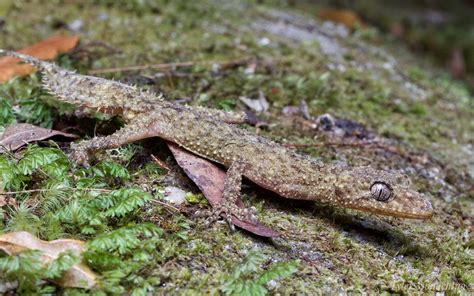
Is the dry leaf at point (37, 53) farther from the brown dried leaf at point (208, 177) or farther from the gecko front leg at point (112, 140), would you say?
the brown dried leaf at point (208, 177)

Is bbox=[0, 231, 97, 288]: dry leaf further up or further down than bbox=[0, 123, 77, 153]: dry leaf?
further up

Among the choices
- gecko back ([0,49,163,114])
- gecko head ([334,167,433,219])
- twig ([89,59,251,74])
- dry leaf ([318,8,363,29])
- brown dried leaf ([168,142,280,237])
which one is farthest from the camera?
dry leaf ([318,8,363,29])

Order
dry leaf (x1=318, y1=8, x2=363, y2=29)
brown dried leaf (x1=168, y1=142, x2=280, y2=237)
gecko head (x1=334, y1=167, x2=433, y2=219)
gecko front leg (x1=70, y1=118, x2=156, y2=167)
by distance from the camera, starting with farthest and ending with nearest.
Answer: dry leaf (x1=318, y1=8, x2=363, y2=29) → gecko front leg (x1=70, y1=118, x2=156, y2=167) → gecko head (x1=334, y1=167, x2=433, y2=219) → brown dried leaf (x1=168, y1=142, x2=280, y2=237)

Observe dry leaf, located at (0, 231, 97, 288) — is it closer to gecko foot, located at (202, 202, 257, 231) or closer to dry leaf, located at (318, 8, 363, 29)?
gecko foot, located at (202, 202, 257, 231)

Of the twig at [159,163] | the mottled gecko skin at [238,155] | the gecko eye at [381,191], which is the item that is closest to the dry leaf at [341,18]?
the mottled gecko skin at [238,155]

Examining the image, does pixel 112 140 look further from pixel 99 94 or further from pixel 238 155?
pixel 238 155

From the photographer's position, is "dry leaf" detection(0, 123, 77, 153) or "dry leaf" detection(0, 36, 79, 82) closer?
"dry leaf" detection(0, 123, 77, 153)

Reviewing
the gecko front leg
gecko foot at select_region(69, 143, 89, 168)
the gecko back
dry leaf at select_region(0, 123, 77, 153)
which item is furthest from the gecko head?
dry leaf at select_region(0, 123, 77, 153)

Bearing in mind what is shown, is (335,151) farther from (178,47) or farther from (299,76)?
(178,47)
